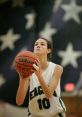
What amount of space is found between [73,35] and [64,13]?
45 centimetres

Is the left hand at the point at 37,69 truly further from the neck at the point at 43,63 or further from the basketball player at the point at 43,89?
the neck at the point at 43,63

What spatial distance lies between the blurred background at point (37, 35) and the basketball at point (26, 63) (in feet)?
9.13

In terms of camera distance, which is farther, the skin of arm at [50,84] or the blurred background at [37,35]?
the blurred background at [37,35]

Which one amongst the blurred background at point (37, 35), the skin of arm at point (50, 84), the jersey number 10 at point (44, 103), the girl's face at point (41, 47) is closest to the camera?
the skin of arm at point (50, 84)

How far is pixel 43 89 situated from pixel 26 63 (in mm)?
263

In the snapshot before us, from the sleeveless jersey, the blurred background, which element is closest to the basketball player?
the sleeveless jersey

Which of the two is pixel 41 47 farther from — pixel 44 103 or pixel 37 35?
pixel 37 35

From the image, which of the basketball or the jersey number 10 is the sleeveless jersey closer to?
the jersey number 10

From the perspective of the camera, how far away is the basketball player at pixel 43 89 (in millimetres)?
2746

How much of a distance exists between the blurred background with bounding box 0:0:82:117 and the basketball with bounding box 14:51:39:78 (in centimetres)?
278

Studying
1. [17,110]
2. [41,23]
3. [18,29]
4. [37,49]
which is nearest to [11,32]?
[18,29]

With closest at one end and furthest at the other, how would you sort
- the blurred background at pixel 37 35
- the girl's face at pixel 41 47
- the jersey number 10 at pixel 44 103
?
the jersey number 10 at pixel 44 103, the girl's face at pixel 41 47, the blurred background at pixel 37 35

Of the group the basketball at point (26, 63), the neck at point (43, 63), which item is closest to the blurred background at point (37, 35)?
the neck at point (43, 63)

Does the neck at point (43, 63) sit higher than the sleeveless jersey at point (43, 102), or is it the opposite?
the neck at point (43, 63)
